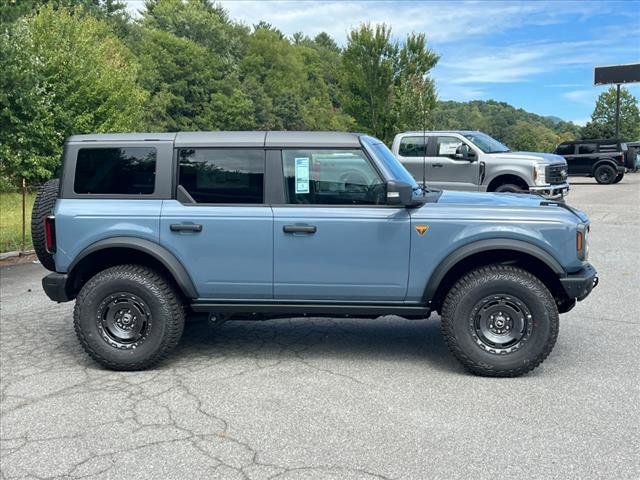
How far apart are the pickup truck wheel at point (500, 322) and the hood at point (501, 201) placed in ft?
1.65

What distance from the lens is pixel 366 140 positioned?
4.62 m

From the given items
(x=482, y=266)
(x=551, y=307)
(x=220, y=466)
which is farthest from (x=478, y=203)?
(x=220, y=466)

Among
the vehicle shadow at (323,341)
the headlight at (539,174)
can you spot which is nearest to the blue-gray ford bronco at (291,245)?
the vehicle shadow at (323,341)

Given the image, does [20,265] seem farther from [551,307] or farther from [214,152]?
[551,307]

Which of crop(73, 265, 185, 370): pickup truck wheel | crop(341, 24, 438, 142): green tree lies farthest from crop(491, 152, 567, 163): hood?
crop(341, 24, 438, 142): green tree

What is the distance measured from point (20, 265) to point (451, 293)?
7.70 meters

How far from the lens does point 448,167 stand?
13.8m

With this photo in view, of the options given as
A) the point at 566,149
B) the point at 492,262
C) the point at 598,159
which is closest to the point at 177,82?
the point at 566,149

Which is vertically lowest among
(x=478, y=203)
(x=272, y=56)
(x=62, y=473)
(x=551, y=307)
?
(x=62, y=473)

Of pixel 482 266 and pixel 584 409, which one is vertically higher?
pixel 482 266

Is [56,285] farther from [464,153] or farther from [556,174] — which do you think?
[556,174]

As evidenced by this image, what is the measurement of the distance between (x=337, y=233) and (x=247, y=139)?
1017 millimetres

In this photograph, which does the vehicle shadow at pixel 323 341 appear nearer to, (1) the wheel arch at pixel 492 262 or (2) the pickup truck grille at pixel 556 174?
(1) the wheel arch at pixel 492 262

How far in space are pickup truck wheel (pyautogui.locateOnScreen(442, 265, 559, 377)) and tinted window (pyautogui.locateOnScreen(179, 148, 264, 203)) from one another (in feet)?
5.60
